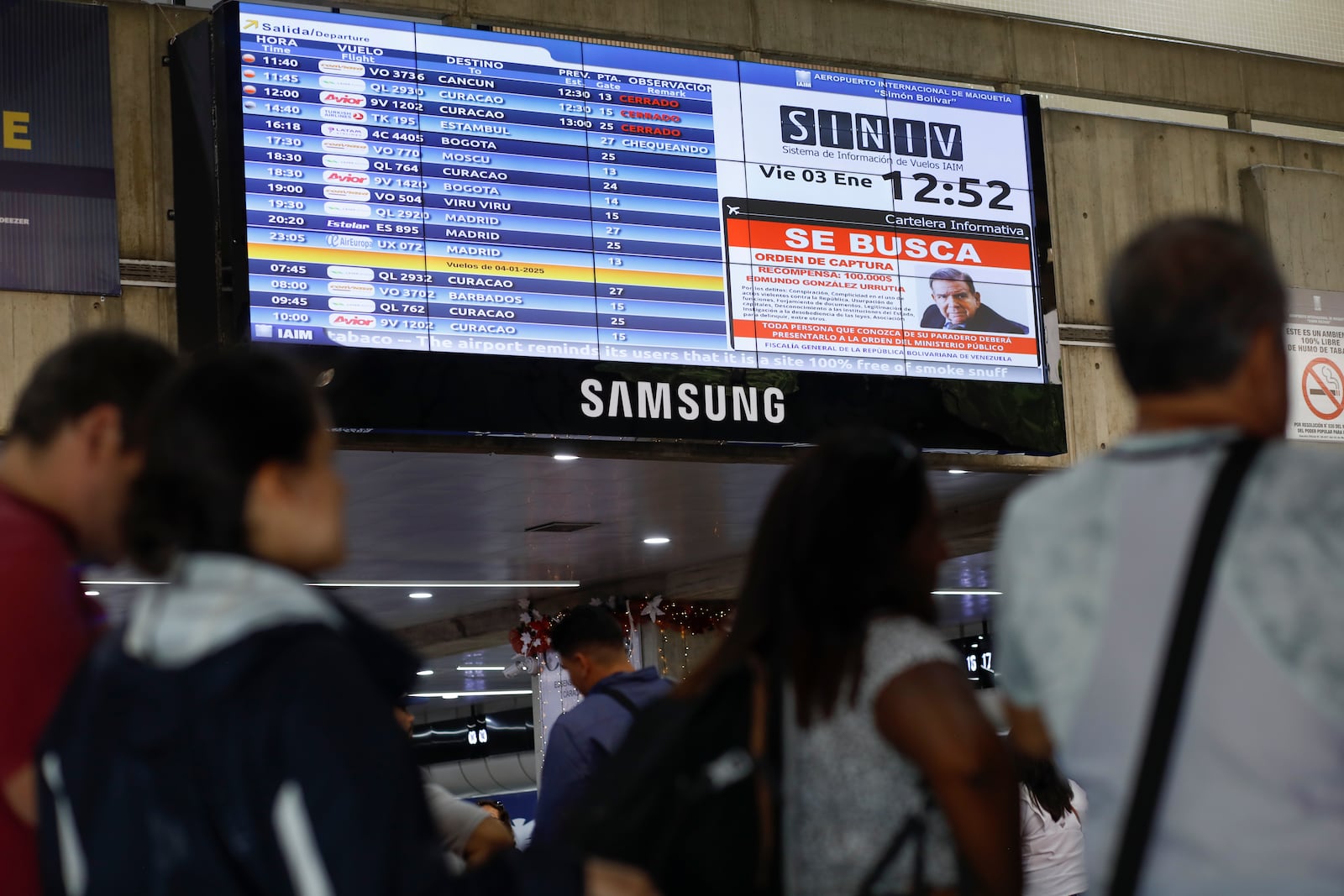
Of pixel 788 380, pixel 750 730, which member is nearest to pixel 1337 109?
pixel 788 380

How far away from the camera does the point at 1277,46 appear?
9.93m

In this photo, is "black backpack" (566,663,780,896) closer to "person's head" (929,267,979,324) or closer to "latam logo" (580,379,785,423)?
"latam logo" (580,379,785,423)

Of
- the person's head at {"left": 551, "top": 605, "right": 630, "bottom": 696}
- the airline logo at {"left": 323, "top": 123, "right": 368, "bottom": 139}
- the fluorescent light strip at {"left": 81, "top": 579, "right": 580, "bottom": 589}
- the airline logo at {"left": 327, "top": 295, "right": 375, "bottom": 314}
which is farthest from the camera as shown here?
the fluorescent light strip at {"left": 81, "top": 579, "right": 580, "bottom": 589}

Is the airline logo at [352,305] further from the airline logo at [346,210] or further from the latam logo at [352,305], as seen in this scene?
the airline logo at [346,210]

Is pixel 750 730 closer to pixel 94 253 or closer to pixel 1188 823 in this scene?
pixel 1188 823

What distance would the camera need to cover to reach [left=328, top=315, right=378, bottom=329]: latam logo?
6422 mm

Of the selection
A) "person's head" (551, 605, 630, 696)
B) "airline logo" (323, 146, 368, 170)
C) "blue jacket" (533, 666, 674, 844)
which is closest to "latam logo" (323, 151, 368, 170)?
"airline logo" (323, 146, 368, 170)

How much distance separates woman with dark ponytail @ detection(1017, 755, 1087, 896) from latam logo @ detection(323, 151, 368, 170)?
3453 millimetres

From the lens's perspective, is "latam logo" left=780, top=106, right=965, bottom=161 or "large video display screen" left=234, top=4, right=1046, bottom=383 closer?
"large video display screen" left=234, top=4, right=1046, bottom=383

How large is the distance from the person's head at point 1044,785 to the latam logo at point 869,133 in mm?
3167

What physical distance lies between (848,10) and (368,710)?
755cm

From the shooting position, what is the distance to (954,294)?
7691mm

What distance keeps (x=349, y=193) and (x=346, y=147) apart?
0.63 feet

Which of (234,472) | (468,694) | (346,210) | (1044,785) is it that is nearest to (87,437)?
(234,472)
